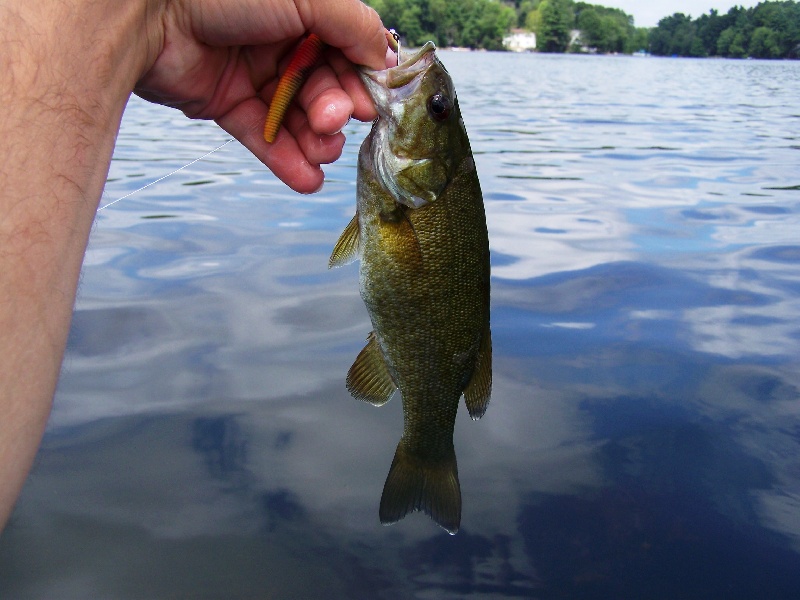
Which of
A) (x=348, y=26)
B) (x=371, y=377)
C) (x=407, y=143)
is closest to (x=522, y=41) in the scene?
(x=348, y=26)

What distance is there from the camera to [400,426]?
3914mm

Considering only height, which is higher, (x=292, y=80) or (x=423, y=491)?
(x=292, y=80)

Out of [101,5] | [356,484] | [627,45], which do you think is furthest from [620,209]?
[627,45]

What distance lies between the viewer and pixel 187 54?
2.71m

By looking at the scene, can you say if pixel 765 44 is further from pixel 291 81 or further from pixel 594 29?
pixel 291 81

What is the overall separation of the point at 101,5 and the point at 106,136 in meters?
0.38

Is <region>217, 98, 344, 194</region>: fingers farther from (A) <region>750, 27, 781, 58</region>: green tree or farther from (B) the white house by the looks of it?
(B) the white house

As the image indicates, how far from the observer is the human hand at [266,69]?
2.55 m

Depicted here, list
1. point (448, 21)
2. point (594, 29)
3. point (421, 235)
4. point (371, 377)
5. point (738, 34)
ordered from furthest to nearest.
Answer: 1. point (594, 29)
2. point (738, 34)
3. point (448, 21)
4. point (371, 377)
5. point (421, 235)

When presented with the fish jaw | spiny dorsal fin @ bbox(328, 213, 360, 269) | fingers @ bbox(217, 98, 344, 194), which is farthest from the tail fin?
fingers @ bbox(217, 98, 344, 194)

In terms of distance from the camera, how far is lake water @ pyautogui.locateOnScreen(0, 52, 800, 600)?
2951 millimetres

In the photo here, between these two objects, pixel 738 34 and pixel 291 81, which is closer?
pixel 291 81

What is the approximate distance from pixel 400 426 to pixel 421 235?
1716 millimetres

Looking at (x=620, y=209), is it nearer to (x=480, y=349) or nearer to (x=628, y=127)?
(x=480, y=349)
